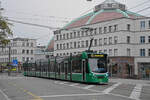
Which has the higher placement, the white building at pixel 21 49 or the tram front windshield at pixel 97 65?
the white building at pixel 21 49

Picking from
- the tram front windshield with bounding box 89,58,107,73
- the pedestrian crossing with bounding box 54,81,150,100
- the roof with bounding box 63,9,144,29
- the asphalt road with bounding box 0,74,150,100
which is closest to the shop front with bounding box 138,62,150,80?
the roof with bounding box 63,9,144,29

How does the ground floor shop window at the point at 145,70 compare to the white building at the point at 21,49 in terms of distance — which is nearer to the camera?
the ground floor shop window at the point at 145,70

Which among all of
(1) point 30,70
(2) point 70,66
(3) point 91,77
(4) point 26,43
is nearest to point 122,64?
(1) point 30,70

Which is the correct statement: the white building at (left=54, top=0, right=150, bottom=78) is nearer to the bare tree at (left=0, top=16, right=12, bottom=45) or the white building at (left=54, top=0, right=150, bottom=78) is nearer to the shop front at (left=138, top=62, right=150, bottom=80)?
the shop front at (left=138, top=62, right=150, bottom=80)

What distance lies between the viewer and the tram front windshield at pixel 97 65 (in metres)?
26.4

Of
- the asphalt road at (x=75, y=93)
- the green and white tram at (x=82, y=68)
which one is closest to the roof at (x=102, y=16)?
the green and white tram at (x=82, y=68)

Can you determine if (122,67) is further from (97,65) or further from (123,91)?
(123,91)

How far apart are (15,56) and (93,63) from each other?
8145cm

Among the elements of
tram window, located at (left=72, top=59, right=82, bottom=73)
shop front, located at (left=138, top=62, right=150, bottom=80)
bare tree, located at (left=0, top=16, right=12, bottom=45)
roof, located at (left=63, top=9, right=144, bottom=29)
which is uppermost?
roof, located at (left=63, top=9, right=144, bottom=29)

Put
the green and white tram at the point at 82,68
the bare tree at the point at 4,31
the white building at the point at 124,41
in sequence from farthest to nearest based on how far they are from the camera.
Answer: the white building at the point at 124,41 → the green and white tram at the point at 82,68 → the bare tree at the point at 4,31

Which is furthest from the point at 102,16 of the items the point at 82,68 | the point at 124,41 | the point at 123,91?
the point at 123,91

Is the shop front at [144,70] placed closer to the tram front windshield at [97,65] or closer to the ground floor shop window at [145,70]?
the ground floor shop window at [145,70]

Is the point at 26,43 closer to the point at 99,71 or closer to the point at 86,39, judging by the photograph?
the point at 86,39

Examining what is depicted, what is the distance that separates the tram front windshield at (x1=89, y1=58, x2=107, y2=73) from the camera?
26400mm
